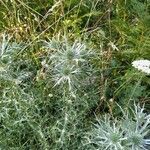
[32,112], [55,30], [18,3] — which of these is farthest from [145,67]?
[18,3]

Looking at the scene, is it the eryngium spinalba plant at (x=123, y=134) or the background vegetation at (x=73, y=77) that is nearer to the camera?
the eryngium spinalba plant at (x=123, y=134)

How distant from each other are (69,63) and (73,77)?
Result: 0.23ft

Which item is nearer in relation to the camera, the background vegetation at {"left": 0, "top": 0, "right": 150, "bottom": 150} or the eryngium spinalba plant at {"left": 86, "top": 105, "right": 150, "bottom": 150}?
the eryngium spinalba plant at {"left": 86, "top": 105, "right": 150, "bottom": 150}

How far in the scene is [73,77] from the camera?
251 centimetres

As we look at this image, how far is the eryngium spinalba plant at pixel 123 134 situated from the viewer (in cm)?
232

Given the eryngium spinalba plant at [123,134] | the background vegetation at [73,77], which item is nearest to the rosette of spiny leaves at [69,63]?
the background vegetation at [73,77]

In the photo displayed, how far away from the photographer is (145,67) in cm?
232

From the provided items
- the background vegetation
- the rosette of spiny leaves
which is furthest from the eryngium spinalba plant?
the rosette of spiny leaves

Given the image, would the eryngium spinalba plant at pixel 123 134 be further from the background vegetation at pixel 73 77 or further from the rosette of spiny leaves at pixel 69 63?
the rosette of spiny leaves at pixel 69 63

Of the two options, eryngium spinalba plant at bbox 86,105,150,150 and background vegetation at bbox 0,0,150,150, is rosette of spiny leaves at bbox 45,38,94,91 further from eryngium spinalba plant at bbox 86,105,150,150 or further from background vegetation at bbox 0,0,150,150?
eryngium spinalba plant at bbox 86,105,150,150

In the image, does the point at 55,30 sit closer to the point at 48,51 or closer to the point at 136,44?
the point at 48,51

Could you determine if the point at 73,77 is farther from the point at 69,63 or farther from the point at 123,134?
the point at 123,134

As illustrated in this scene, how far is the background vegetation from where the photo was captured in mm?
2502

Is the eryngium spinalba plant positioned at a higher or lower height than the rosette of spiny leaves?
lower
